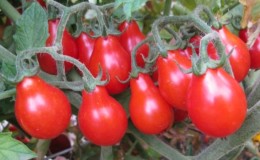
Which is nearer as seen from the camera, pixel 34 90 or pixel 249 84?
pixel 34 90

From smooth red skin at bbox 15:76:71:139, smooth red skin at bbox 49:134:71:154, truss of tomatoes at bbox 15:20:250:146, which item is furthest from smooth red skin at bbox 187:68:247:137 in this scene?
smooth red skin at bbox 49:134:71:154

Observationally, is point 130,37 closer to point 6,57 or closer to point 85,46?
point 85,46

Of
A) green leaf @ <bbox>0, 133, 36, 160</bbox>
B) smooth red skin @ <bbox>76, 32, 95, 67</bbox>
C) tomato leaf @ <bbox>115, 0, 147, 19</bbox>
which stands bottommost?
green leaf @ <bbox>0, 133, 36, 160</bbox>

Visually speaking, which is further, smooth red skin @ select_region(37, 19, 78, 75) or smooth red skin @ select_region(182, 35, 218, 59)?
smooth red skin @ select_region(37, 19, 78, 75)

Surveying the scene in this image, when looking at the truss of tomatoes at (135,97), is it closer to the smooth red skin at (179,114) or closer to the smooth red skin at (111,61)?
the smooth red skin at (111,61)

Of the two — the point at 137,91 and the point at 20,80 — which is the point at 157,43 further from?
the point at 20,80

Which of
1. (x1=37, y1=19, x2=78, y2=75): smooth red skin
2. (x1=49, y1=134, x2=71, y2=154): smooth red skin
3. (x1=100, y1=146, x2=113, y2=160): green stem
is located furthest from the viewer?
(x1=49, y1=134, x2=71, y2=154): smooth red skin

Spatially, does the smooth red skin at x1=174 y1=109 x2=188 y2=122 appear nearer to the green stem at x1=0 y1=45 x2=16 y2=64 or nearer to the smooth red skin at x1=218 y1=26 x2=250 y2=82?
the smooth red skin at x1=218 y1=26 x2=250 y2=82

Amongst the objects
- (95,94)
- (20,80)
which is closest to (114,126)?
(95,94)
